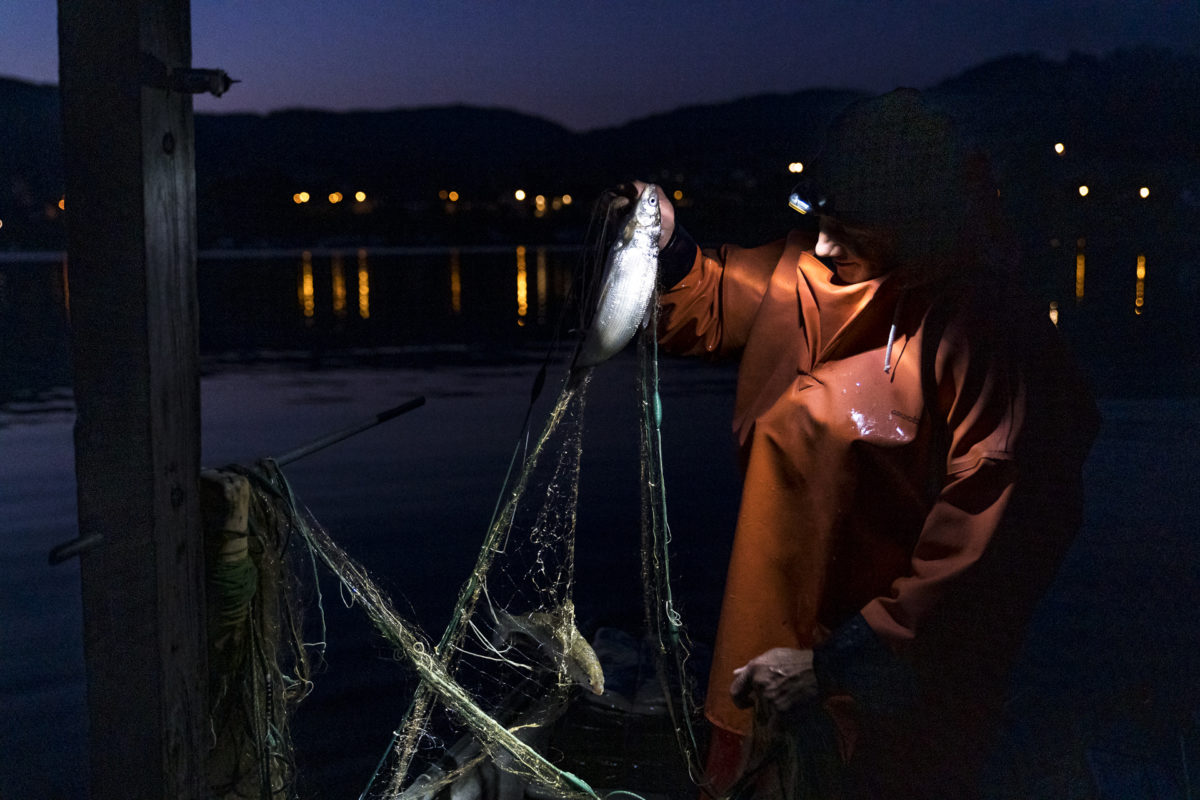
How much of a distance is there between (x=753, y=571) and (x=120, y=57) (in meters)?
2.03

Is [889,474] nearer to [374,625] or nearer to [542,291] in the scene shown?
[374,625]

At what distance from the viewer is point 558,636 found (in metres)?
4.57

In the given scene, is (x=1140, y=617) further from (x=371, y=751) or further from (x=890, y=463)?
(x=890, y=463)

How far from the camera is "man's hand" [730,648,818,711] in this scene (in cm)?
258

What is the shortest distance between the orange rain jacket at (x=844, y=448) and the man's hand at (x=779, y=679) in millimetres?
155

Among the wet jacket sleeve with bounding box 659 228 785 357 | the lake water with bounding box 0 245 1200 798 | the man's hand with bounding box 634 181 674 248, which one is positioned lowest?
the lake water with bounding box 0 245 1200 798

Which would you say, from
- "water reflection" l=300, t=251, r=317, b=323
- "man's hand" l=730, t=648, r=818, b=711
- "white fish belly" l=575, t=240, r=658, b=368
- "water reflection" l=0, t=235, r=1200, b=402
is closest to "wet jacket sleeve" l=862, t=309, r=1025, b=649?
"man's hand" l=730, t=648, r=818, b=711

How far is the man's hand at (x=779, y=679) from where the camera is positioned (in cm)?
258

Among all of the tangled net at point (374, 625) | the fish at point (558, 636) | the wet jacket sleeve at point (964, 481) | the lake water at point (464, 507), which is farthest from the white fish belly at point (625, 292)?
the lake water at point (464, 507)

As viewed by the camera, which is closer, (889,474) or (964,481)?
(964,481)

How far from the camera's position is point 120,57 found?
2264 millimetres

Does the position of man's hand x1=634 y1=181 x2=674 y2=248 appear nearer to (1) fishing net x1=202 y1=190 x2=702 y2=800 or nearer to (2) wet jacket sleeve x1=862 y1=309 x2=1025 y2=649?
(1) fishing net x1=202 y1=190 x2=702 y2=800

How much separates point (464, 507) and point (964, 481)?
10665 millimetres

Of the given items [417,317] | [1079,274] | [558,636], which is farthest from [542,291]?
[558,636]
